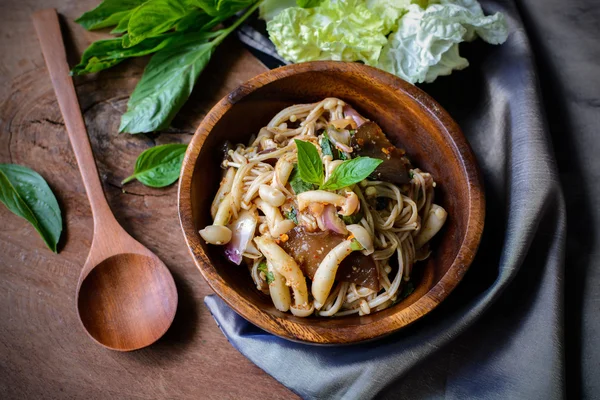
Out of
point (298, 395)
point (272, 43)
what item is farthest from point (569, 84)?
point (298, 395)

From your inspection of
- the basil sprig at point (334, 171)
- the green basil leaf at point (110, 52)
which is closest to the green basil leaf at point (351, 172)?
the basil sprig at point (334, 171)

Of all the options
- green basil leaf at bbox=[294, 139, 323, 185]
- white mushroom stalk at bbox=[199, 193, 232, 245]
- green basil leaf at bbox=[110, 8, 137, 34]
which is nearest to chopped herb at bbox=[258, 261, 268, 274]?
white mushroom stalk at bbox=[199, 193, 232, 245]

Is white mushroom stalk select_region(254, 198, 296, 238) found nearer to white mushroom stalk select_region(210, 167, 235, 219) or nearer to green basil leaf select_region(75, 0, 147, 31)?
white mushroom stalk select_region(210, 167, 235, 219)

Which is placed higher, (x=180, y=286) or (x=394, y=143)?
(x=394, y=143)

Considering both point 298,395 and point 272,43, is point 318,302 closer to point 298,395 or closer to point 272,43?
point 298,395

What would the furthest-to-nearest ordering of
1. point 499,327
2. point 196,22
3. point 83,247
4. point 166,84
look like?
point 196,22
point 166,84
point 83,247
point 499,327

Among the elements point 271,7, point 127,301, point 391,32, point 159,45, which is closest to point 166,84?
point 159,45

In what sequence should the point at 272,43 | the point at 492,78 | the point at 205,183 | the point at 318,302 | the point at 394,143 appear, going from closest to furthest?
the point at 318,302
the point at 205,183
the point at 394,143
the point at 492,78
the point at 272,43

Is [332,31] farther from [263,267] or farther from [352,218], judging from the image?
[263,267]
